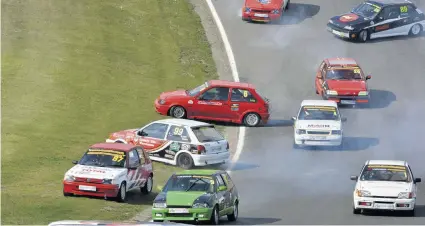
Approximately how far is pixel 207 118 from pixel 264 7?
43.7ft

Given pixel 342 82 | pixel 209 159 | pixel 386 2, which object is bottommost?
pixel 209 159

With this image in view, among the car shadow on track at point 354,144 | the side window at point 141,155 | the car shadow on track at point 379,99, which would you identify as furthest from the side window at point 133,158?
the car shadow on track at point 379,99

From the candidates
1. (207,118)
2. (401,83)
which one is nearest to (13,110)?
(207,118)

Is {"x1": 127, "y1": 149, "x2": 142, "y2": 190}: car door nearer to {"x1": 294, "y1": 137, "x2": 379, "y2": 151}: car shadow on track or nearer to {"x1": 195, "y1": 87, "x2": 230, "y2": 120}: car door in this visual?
{"x1": 294, "y1": 137, "x2": 379, "y2": 151}: car shadow on track

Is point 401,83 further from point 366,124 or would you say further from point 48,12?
point 48,12

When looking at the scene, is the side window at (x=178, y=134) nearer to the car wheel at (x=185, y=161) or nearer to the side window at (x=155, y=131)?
the side window at (x=155, y=131)

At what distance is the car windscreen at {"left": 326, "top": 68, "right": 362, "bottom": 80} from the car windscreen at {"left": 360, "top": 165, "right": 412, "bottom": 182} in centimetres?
1478

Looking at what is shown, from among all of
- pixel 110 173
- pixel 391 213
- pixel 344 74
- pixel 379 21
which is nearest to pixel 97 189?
pixel 110 173

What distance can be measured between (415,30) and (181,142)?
2179 cm

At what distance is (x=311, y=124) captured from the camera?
38906mm

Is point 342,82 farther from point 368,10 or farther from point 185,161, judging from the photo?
point 185,161

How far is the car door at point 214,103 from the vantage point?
41500 mm

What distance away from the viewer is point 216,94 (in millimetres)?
41594

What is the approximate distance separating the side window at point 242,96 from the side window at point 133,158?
37.3 feet
